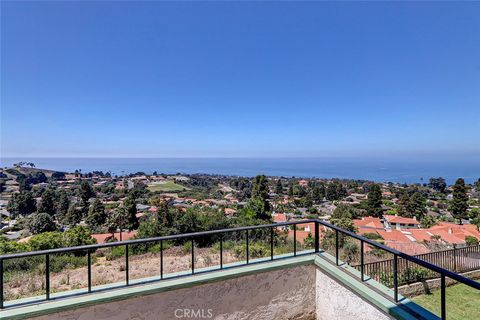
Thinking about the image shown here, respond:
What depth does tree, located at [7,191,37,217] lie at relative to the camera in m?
28.5

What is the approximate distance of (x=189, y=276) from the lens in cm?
227

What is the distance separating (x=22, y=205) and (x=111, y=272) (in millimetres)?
34073

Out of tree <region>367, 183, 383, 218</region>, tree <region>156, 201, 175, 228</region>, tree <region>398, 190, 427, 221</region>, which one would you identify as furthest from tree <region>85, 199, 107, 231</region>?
tree <region>398, 190, 427, 221</region>

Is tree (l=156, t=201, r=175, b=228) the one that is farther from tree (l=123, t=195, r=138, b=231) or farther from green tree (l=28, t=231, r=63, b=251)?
tree (l=123, t=195, r=138, b=231)

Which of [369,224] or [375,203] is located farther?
[375,203]

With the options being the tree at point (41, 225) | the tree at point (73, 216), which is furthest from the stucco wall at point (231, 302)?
the tree at point (73, 216)

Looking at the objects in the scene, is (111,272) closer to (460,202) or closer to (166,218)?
(166,218)

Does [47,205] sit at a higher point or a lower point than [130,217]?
lower

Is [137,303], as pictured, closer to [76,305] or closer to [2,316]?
[76,305]

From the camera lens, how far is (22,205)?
93.7ft

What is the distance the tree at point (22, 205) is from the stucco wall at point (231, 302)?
36222 millimetres

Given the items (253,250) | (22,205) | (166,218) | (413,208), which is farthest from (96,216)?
(413,208)

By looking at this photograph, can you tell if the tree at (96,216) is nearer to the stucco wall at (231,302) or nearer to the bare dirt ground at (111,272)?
the bare dirt ground at (111,272)

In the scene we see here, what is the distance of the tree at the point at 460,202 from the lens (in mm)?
25016
